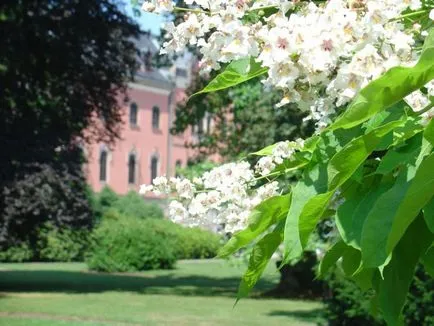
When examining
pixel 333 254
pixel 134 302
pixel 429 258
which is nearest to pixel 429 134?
pixel 429 258

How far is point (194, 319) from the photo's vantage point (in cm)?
1719

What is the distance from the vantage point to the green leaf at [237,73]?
231cm

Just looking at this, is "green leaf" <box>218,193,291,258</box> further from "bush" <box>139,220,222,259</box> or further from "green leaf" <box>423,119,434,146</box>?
"bush" <box>139,220,222,259</box>

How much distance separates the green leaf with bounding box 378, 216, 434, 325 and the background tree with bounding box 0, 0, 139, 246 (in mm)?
19923

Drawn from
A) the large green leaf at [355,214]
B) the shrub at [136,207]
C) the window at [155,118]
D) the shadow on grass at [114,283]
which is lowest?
the shadow on grass at [114,283]

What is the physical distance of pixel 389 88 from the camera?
1.89 metres

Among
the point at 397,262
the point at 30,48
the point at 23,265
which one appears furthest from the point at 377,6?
the point at 23,265

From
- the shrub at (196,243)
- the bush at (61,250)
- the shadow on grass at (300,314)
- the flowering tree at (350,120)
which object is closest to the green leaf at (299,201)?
the flowering tree at (350,120)

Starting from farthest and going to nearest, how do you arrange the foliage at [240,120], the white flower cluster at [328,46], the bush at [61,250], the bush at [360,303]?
the bush at [61,250]
the foliage at [240,120]
the bush at [360,303]
the white flower cluster at [328,46]

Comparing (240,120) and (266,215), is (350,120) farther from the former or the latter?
(240,120)

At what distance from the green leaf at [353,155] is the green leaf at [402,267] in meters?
0.30

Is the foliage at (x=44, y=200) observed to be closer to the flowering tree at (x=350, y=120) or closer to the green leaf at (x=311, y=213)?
the flowering tree at (x=350, y=120)

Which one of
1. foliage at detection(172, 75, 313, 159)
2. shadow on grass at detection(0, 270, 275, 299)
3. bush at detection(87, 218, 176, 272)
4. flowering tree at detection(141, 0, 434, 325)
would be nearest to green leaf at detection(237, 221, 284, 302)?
flowering tree at detection(141, 0, 434, 325)

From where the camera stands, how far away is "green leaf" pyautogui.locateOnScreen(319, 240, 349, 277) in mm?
2570
